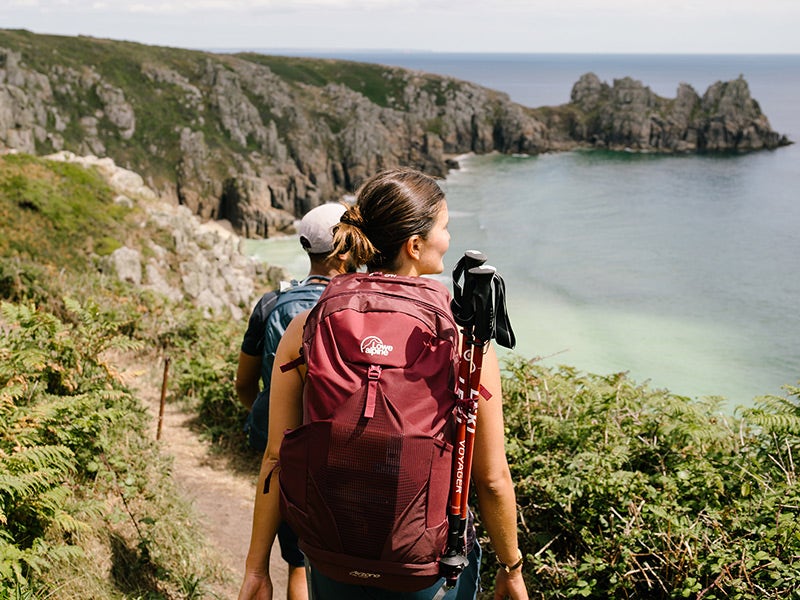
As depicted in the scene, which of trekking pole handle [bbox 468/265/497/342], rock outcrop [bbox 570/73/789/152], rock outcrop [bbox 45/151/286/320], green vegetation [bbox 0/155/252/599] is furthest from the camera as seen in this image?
rock outcrop [bbox 570/73/789/152]

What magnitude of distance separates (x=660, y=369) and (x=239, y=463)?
23136mm

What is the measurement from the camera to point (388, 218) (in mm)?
2188

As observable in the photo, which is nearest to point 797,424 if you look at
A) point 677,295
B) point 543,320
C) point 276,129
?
point 543,320

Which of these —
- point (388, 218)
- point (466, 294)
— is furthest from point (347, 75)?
point (466, 294)

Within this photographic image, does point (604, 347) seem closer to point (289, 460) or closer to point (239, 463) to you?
point (239, 463)

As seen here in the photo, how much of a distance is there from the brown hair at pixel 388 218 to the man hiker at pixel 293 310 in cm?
80

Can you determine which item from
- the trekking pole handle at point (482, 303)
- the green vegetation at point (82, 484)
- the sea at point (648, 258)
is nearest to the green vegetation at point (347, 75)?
the sea at point (648, 258)

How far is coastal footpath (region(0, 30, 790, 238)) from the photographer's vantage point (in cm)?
5919

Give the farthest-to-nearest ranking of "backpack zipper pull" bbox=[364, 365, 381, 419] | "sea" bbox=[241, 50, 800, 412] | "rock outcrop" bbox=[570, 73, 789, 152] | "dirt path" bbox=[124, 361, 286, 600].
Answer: "rock outcrop" bbox=[570, 73, 789, 152]
"sea" bbox=[241, 50, 800, 412]
"dirt path" bbox=[124, 361, 286, 600]
"backpack zipper pull" bbox=[364, 365, 381, 419]

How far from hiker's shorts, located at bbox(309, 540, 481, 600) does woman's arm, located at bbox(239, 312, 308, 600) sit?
0.22m

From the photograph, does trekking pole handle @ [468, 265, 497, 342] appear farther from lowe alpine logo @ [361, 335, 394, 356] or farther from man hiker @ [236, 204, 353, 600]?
man hiker @ [236, 204, 353, 600]

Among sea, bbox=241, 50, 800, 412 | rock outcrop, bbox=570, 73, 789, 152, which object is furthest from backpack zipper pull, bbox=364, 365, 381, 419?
rock outcrop, bbox=570, 73, 789, 152

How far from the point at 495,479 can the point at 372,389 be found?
579 mm

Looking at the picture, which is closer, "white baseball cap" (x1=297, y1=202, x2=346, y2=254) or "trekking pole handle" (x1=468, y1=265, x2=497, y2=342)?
"trekking pole handle" (x1=468, y1=265, x2=497, y2=342)
